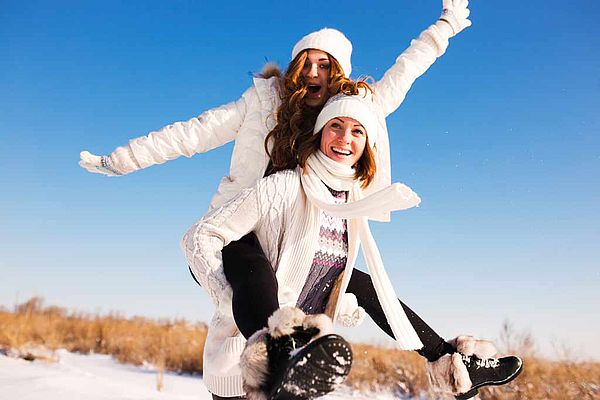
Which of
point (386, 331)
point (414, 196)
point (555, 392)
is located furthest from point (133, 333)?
point (414, 196)

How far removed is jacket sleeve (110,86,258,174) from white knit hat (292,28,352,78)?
365 mm

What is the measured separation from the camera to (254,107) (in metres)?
2.32

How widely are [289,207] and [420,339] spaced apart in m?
0.76

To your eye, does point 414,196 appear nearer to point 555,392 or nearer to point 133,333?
point 555,392

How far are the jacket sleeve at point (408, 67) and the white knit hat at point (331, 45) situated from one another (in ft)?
0.61

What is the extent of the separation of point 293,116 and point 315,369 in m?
1.24

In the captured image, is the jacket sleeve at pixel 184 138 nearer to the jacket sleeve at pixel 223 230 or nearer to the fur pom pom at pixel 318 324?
the jacket sleeve at pixel 223 230

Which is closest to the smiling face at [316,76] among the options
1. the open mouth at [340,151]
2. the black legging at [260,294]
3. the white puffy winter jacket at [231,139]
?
the white puffy winter jacket at [231,139]

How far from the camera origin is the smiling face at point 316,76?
229 centimetres

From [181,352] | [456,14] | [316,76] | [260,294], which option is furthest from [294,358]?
[181,352]

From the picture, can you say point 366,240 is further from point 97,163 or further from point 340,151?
point 97,163

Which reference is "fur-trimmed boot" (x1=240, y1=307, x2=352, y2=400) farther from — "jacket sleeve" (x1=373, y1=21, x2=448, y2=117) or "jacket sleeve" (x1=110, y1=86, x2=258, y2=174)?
"jacket sleeve" (x1=373, y1=21, x2=448, y2=117)

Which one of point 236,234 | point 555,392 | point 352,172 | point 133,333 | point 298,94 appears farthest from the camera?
point 133,333

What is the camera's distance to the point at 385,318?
6.79ft
